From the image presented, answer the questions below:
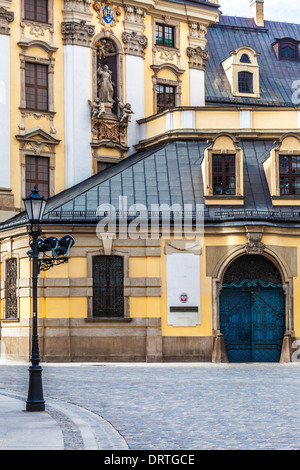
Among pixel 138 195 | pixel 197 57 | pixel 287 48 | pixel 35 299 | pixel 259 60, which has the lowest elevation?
pixel 35 299

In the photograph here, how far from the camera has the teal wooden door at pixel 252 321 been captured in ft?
101

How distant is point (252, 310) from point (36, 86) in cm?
1331

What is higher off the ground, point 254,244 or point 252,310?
point 254,244

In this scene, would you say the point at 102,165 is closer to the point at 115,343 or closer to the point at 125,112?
the point at 125,112

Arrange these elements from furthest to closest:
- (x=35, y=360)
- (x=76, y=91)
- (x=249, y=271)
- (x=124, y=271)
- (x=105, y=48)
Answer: (x=105, y=48) < (x=76, y=91) < (x=249, y=271) < (x=124, y=271) < (x=35, y=360)

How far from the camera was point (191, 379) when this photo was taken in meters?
22.8

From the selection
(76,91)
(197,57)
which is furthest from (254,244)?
(197,57)

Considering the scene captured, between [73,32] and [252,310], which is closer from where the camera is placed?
[252,310]

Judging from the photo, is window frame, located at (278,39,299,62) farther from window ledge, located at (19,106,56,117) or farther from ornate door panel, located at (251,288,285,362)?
ornate door panel, located at (251,288,285,362)

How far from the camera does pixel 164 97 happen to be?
3975 centimetres

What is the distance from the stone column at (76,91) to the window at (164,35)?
374 cm

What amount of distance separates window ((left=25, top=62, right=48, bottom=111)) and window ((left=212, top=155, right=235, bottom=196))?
840 cm
